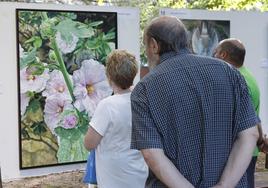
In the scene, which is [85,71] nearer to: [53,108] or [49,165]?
[53,108]

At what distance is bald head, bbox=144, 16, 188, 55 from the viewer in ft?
7.50

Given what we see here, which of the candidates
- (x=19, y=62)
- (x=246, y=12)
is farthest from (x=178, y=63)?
(x=246, y=12)

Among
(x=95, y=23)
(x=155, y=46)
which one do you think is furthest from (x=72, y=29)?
(x=155, y=46)

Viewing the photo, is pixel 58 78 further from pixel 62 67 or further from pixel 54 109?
pixel 54 109

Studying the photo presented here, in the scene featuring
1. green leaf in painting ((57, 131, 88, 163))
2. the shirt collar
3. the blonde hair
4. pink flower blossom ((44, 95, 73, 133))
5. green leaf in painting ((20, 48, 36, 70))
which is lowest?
green leaf in painting ((57, 131, 88, 163))

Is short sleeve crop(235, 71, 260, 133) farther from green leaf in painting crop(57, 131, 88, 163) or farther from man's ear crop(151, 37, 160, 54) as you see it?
Answer: green leaf in painting crop(57, 131, 88, 163)

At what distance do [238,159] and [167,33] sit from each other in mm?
618

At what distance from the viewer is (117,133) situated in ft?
10.8

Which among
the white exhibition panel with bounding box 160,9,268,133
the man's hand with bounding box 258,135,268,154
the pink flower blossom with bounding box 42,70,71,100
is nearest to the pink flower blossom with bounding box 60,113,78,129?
the pink flower blossom with bounding box 42,70,71,100

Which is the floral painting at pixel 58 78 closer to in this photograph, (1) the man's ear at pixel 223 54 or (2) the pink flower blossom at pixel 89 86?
(2) the pink flower blossom at pixel 89 86

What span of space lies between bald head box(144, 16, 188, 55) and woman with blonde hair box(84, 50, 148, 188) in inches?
37.8

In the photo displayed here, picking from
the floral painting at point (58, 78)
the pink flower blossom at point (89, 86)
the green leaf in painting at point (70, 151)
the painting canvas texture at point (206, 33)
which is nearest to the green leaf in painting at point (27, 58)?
the floral painting at point (58, 78)

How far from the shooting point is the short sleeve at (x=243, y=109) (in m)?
2.34

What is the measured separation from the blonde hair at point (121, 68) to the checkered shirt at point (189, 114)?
95 centimetres
